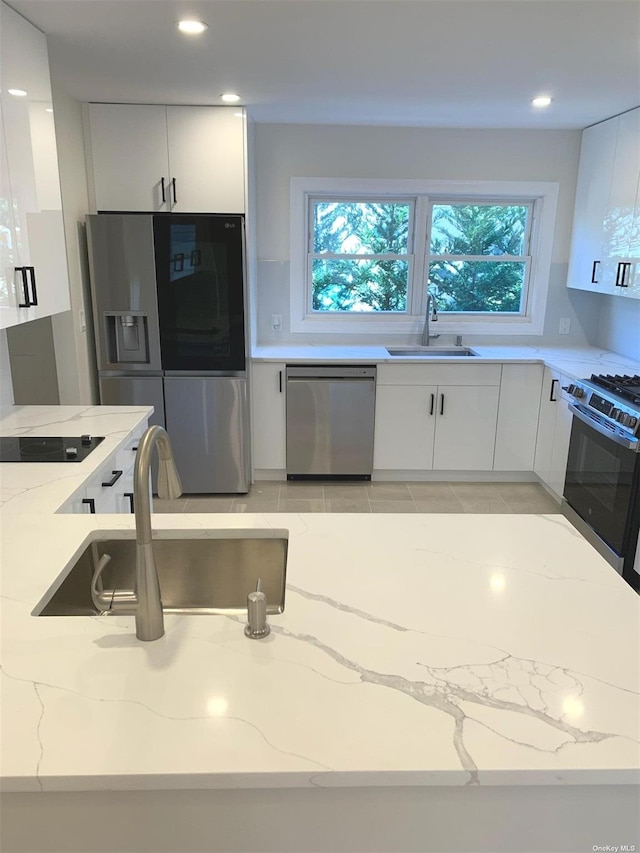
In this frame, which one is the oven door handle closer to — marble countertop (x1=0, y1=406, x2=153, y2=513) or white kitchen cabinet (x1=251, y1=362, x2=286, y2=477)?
white kitchen cabinet (x1=251, y1=362, x2=286, y2=477)

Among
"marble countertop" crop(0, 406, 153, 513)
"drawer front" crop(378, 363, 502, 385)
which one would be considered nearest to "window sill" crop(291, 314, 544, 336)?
"drawer front" crop(378, 363, 502, 385)

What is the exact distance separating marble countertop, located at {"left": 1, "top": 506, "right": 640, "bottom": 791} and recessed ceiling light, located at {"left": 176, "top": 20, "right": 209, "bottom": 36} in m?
1.94

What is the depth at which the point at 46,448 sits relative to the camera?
86.6 inches

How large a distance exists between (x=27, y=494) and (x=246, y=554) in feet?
2.35

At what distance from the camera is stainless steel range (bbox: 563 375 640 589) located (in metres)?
2.89

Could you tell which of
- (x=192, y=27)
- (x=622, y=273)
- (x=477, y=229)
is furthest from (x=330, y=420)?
(x=192, y=27)

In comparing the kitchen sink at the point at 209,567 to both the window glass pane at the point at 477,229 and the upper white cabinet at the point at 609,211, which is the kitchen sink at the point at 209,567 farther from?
the window glass pane at the point at 477,229

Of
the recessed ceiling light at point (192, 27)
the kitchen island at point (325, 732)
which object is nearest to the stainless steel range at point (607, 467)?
the kitchen island at point (325, 732)

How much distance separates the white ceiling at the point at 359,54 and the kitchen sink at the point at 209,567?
1.74 metres

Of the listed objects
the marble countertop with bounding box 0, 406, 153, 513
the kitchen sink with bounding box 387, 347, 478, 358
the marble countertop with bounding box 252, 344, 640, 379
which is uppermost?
the marble countertop with bounding box 252, 344, 640, 379

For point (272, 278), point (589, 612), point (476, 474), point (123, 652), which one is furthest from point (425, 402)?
point (123, 652)

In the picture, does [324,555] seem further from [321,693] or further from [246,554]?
[321,693]

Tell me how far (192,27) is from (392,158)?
7.22 ft

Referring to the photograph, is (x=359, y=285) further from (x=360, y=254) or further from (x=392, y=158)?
(x=392, y=158)
